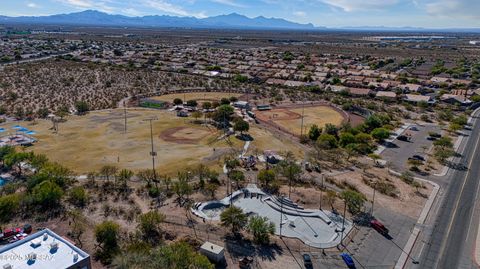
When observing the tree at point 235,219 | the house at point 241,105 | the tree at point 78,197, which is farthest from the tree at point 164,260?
the house at point 241,105

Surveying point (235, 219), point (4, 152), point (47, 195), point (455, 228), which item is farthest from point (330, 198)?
point (4, 152)

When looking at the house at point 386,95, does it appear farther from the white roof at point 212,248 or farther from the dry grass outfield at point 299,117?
the white roof at point 212,248

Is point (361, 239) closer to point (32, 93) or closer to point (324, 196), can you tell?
point (324, 196)

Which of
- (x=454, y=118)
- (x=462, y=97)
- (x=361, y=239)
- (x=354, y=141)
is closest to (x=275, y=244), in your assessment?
(x=361, y=239)

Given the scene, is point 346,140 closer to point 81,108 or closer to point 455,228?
point 455,228

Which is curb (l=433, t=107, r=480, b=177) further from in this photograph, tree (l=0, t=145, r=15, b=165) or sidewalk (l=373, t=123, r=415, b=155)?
tree (l=0, t=145, r=15, b=165)

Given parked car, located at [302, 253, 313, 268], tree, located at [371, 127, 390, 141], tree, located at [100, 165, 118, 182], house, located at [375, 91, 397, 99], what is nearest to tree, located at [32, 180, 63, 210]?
tree, located at [100, 165, 118, 182]
